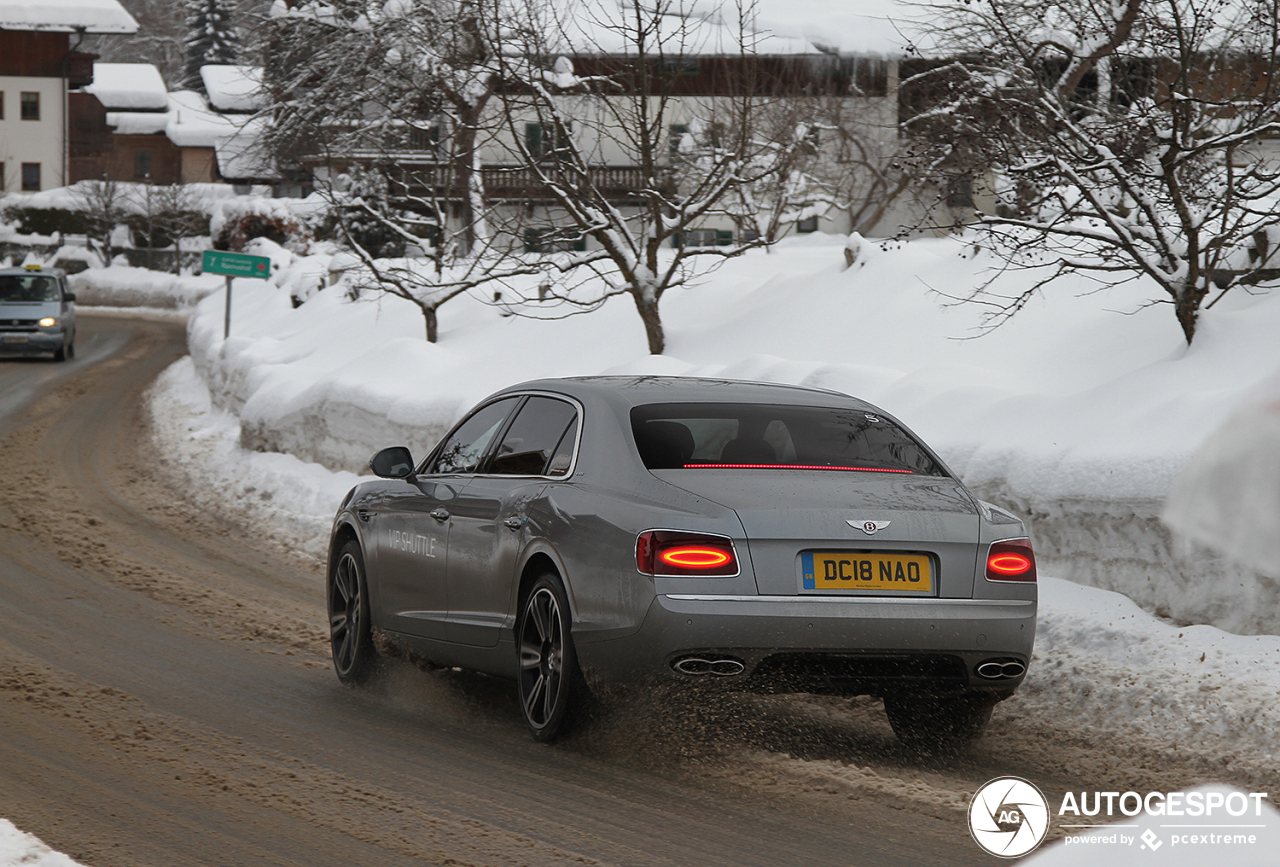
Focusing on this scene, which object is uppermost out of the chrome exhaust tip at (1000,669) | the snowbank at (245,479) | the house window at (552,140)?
the house window at (552,140)

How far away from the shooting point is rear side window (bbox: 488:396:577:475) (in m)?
5.87

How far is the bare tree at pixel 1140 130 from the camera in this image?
1027cm

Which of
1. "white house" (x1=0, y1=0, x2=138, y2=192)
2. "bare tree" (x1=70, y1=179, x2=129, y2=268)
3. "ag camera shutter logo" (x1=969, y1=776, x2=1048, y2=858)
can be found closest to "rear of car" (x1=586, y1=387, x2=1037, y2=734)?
"ag camera shutter logo" (x1=969, y1=776, x2=1048, y2=858)

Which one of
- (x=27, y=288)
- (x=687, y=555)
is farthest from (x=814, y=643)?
(x=27, y=288)

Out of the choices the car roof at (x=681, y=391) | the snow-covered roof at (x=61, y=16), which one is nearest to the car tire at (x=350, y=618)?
the car roof at (x=681, y=391)

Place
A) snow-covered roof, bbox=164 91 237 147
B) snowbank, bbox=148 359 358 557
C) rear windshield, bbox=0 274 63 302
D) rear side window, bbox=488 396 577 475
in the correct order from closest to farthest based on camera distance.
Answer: rear side window, bbox=488 396 577 475
snowbank, bbox=148 359 358 557
rear windshield, bbox=0 274 63 302
snow-covered roof, bbox=164 91 237 147

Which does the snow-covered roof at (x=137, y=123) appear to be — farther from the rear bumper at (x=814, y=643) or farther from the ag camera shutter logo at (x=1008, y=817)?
the ag camera shutter logo at (x=1008, y=817)

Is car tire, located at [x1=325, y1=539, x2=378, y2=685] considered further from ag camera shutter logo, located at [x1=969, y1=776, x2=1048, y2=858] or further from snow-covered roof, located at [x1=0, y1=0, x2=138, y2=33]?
snow-covered roof, located at [x1=0, y1=0, x2=138, y2=33]

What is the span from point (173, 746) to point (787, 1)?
43.8m

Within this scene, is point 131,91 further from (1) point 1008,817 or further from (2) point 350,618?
(1) point 1008,817

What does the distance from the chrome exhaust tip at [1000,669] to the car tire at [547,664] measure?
1.49 m

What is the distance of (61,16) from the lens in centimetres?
7700

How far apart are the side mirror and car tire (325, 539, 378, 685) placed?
0.60 metres

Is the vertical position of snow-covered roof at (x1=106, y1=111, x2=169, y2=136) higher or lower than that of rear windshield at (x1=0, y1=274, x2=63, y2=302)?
higher
